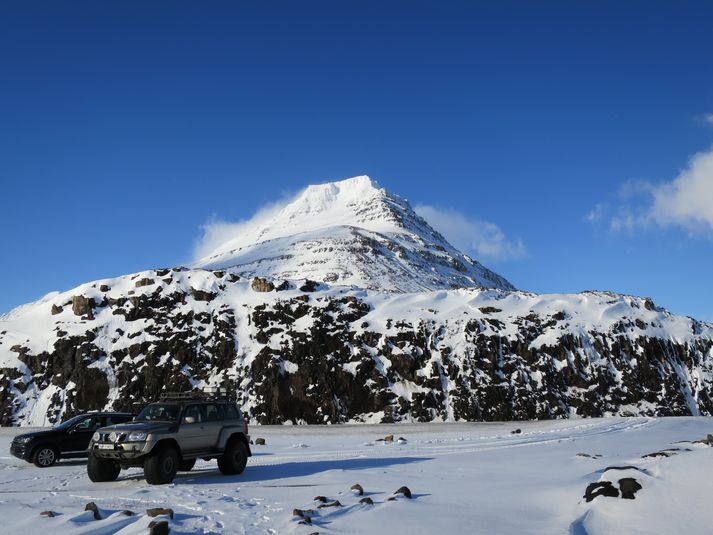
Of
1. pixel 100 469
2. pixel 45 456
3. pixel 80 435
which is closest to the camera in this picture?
pixel 100 469

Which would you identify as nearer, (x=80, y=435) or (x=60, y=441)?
(x=60, y=441)

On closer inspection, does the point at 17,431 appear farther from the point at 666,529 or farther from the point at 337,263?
the point at 337,263

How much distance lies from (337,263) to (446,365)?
85524 millimetres

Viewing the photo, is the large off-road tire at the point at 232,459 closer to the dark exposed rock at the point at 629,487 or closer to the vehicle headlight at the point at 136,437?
the vehicle headlight at the point at 136,437

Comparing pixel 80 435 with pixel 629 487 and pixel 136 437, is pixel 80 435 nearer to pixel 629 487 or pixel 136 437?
pixel 136 437

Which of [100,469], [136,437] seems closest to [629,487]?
[136,437]

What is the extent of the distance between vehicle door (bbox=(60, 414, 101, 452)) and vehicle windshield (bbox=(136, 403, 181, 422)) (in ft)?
16.7

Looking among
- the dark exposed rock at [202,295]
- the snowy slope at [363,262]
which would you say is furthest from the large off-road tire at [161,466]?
the snowy slope at [363,262]

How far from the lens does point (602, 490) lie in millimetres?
10719

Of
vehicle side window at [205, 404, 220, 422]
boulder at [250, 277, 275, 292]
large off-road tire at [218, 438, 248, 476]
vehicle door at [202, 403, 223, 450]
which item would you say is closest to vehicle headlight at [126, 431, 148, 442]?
vehicle door at [202, 403, 223, 450]

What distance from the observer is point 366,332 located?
48000 millimetres

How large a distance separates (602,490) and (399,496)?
4.13 metres

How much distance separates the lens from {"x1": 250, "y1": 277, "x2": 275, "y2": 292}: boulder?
53.2 m

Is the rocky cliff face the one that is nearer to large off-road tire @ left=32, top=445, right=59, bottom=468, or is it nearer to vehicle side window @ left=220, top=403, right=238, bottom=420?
large off-road tire @ left=32, top=445, right=59, bottom=468
